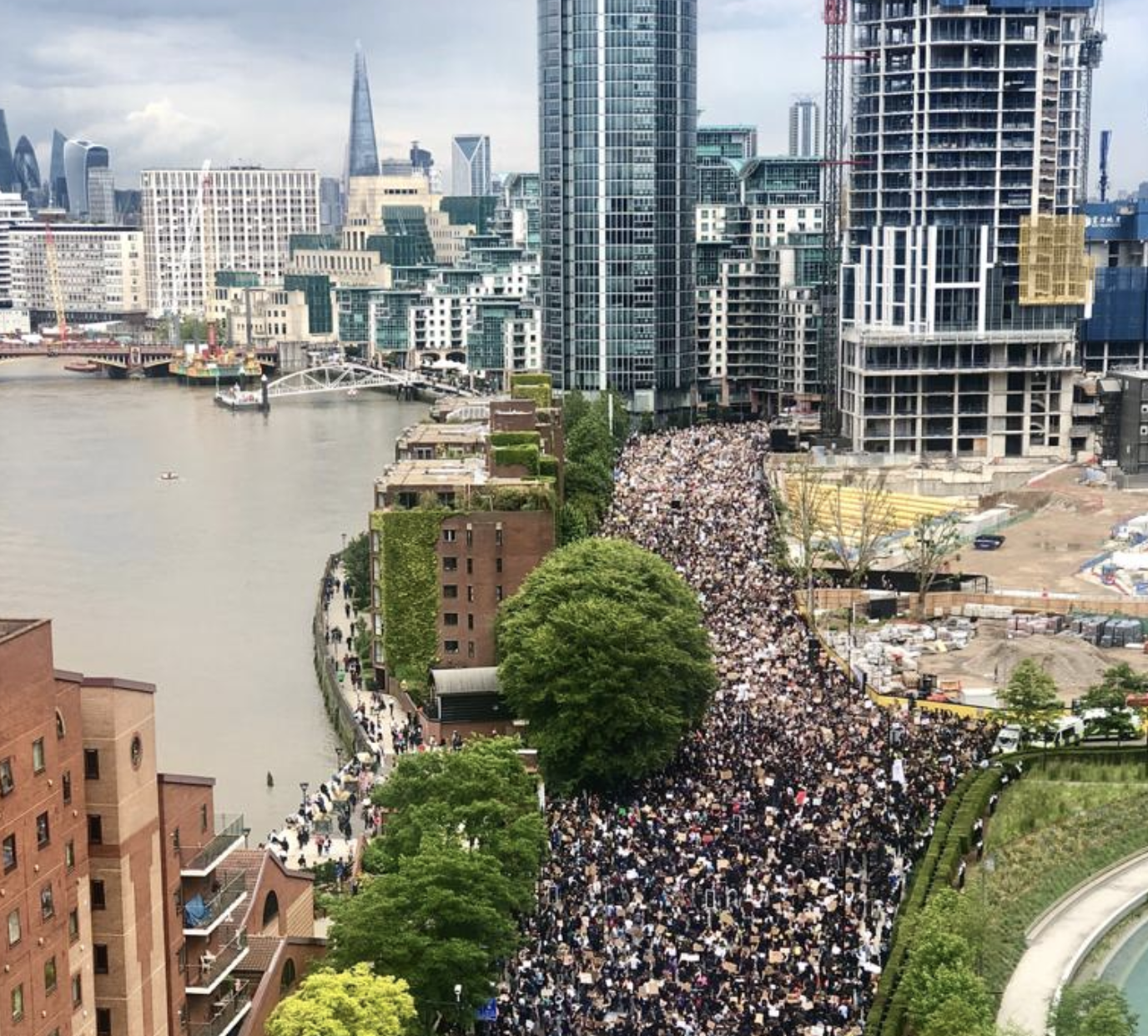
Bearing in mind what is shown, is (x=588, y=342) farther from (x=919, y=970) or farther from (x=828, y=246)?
(x=919, y=970)

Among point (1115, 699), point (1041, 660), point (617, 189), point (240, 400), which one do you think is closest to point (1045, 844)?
point (1115, 699)

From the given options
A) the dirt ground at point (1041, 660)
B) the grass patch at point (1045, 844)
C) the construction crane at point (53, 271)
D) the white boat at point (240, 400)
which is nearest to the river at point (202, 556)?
the white boat at point (240, 400)

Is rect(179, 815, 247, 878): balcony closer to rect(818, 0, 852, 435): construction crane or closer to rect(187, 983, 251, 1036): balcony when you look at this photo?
rect(187, 983, 251, 1036): balcony

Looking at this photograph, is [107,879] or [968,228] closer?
[107,879]

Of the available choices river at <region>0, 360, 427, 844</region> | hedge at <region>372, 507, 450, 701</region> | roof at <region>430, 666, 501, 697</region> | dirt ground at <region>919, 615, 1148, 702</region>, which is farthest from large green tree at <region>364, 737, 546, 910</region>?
dirt ground at <region>919, 615, 1148, 702</region>

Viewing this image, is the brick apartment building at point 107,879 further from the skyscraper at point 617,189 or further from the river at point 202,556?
the skyscraper at point 617,189

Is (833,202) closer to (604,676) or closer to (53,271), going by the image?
(604,676)
